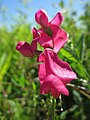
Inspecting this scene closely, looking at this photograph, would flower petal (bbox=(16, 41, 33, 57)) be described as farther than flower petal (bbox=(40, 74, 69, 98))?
Yes

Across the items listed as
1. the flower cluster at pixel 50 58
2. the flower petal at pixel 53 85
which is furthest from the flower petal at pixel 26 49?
the flower petal at pixel 53 85

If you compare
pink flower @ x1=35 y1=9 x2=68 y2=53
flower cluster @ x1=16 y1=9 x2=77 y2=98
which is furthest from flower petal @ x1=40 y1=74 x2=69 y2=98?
pink flower @ x1=35 y1=9 x2=68 y2=53

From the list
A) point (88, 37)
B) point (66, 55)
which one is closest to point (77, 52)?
point (66, 55)

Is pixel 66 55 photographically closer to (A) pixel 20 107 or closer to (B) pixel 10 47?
(A) pixel 20 107

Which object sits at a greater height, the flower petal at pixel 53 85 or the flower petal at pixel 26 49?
the flower petal at pixel 26 49

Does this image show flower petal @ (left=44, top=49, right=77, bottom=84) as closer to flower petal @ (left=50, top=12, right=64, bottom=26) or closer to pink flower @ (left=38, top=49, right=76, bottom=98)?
pink flower @ (left=38, top=49, right=76, bottom=98)

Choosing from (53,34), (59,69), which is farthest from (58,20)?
(59,69)

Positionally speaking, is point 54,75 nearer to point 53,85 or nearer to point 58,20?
point 53,85

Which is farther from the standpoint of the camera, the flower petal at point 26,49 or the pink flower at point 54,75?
the flower petal at point 26,49

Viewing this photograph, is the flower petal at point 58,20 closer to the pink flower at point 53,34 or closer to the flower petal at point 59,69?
the pink flower at point 53,34
